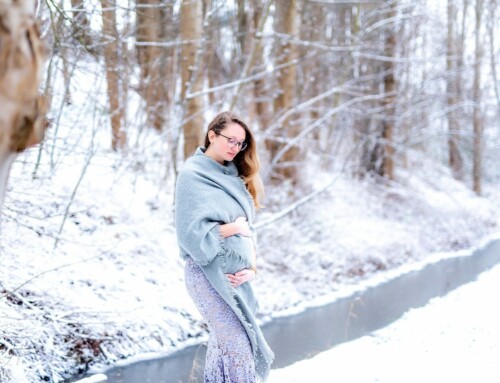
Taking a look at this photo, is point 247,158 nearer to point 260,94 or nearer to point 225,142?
point 225,142

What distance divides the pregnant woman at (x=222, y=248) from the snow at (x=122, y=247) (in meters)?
1.89

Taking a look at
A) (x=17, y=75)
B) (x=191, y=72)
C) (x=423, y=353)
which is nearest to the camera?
(x=17, y=75)

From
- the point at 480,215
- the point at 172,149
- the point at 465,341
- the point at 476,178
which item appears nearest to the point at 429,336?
the point at 465,341

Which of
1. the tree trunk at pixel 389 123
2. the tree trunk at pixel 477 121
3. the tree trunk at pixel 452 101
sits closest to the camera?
the tree trunk at pixel 389 123

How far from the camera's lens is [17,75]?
1.27 m

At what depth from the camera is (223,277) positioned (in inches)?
113

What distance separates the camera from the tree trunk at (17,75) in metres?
1.25

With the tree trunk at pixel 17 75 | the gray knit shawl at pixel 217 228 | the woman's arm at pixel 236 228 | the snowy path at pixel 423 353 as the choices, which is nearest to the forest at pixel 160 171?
the tree trunk at pixel 17 75

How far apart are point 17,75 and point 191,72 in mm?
7902

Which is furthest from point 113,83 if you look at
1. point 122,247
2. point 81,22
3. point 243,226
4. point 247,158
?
point 243,226

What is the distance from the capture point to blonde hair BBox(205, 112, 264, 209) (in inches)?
116

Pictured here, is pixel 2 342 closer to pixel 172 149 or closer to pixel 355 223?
pixel 172 149

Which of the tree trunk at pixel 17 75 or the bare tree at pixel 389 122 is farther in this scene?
the bare tree at pixel 389 122

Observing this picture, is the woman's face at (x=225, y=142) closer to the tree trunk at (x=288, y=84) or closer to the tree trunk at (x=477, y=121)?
the tree trunk at (x=288, y=84)
